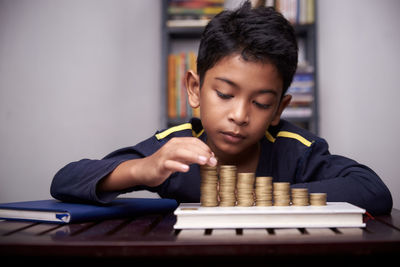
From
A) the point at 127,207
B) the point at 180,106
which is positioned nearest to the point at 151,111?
the point at 180,106

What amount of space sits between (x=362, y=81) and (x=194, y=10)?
1.46 meters

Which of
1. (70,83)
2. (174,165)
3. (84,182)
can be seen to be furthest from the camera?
(70,83)

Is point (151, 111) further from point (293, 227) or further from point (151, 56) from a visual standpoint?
point (293, 227)

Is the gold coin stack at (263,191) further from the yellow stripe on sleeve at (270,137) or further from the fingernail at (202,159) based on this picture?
the yellow stripe on sleeve at (270,137)

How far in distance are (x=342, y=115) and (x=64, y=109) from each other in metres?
2.23

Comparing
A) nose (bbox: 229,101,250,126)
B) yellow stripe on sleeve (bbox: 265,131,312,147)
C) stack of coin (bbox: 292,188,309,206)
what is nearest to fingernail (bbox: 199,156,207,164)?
stack of coin (bbox: 292,188,309,206)

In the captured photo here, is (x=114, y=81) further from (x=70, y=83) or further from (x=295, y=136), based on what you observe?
(x=295, y=136)

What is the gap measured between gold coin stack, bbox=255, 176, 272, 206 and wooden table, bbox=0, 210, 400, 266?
187mm

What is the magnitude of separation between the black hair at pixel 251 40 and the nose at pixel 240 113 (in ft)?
0.53

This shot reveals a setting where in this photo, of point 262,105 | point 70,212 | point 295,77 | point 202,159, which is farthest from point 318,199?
point 295,77

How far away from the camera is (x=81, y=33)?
314 cm

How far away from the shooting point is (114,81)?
3131 mm

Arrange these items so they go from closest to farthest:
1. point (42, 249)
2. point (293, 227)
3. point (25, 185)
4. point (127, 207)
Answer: point (42, 249), point (293, 227), point (127, 207), point (25, 185)

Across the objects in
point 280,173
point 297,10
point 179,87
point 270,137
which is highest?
point 297,10
